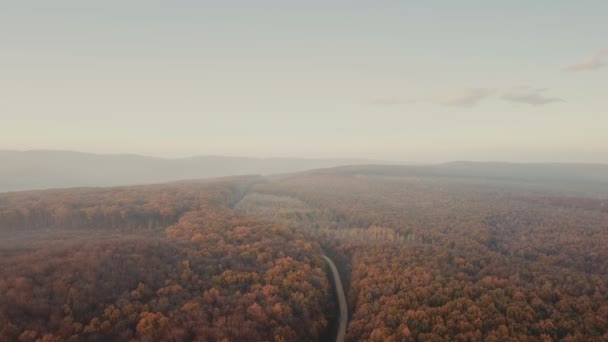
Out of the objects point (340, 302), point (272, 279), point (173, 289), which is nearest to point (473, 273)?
point (340, 302)

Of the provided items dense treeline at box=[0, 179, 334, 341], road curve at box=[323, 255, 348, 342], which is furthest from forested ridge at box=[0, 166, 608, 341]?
road curve at box=[323, 255, 348, 342]

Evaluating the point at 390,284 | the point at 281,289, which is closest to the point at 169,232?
the point at 281,289

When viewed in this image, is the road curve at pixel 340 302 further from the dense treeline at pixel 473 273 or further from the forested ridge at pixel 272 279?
the dense treeline at pixel 473 273

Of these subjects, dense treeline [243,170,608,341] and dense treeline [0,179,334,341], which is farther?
dense treeline [243,170,608,341]

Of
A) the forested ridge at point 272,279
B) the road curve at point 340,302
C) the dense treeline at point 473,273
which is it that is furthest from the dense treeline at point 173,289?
the dense treeline at point 473,273

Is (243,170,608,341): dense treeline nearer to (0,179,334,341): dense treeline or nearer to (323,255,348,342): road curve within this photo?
(323,255,348,342): road curve
